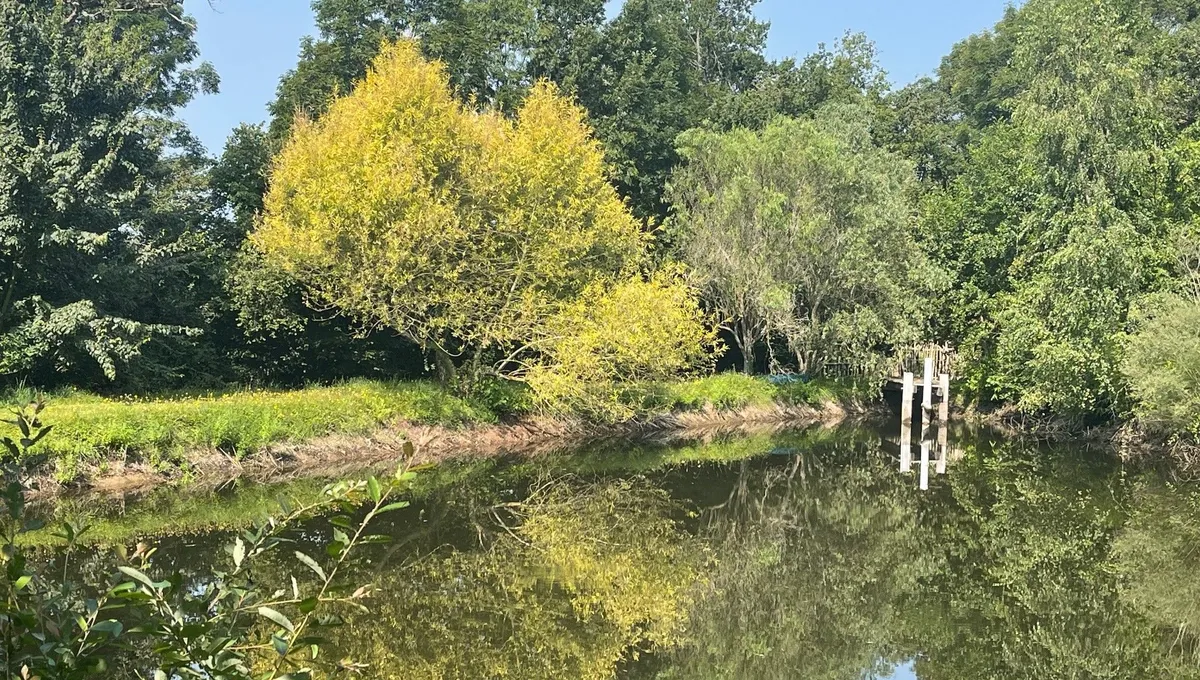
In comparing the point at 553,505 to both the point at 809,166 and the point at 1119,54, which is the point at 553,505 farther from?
the point at 1119,54

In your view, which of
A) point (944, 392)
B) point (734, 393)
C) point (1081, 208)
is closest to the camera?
point (1081, 208)

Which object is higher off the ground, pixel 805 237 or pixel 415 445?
pixel 805 237

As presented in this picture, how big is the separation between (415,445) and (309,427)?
9668 mm

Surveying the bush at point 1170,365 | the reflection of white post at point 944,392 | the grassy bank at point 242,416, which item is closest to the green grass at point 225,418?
the grassy bank at point 242,416

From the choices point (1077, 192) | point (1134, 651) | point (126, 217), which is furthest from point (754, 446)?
point (126, 217)

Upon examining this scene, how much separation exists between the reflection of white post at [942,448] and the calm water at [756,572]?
1.42 meters

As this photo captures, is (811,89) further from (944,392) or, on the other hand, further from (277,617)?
(277,617)

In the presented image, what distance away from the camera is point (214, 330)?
2248 centimetres

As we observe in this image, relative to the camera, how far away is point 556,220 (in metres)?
20.7

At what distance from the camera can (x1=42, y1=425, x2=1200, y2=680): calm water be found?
820 centimetres

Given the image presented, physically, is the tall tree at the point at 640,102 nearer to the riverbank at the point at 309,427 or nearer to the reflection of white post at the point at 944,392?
the riverbank at the point at 309,427

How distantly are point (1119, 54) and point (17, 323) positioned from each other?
92.8ft

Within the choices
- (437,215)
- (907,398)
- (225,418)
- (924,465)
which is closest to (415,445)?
(225,418)

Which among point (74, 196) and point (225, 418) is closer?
point (225, 418)
